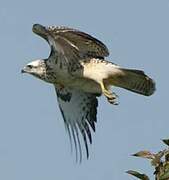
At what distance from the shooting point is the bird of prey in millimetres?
9000

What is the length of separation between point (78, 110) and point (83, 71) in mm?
1405

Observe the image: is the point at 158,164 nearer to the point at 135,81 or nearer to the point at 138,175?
the point at 138,175

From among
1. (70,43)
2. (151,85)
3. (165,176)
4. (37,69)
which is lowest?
(165,176)

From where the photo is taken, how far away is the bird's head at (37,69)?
32.8ft

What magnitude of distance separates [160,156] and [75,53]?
5862mm

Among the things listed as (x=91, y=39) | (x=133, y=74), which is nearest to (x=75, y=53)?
(x=91, y=39)

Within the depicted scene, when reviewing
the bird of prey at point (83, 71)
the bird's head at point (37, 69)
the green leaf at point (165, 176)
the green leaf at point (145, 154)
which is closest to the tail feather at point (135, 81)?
the bird of prey at point (83, 71)

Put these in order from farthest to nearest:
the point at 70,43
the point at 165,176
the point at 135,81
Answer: the point at 135,81 → the point at 70,43 → the point at 165,176

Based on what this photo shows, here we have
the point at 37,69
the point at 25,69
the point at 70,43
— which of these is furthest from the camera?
the point at 25,69

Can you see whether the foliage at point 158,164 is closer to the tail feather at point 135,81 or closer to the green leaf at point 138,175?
the green leaf at point 138,175

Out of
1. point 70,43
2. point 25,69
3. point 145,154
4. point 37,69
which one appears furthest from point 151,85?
point 145,154

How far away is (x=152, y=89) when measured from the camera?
9703 mm

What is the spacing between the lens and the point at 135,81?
9773mm

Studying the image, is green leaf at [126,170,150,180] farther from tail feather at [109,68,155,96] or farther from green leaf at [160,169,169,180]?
tail feather at [109,68,155,96]
